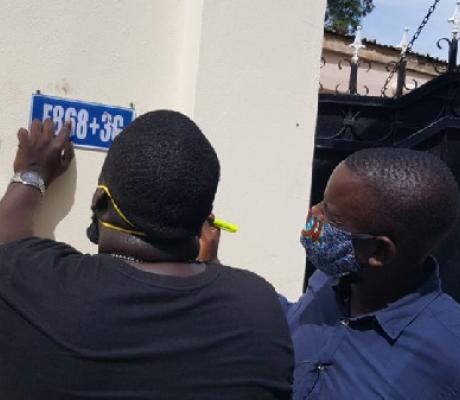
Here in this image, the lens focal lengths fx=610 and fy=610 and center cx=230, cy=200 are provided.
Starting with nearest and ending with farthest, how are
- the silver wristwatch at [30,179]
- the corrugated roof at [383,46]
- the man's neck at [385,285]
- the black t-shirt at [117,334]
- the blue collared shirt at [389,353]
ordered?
the black t-shirt at [117,334] → the blue collared shirt at [389,353] → the man's neck at [385,285] → the silver wristwatch at [30,179] → the corrugated roof at [383,46]

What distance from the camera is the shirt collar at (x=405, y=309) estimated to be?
1.40 metres

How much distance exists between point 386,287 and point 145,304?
63cm

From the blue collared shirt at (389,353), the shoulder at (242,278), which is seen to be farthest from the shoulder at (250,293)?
the blue collared shirt at (389,353)

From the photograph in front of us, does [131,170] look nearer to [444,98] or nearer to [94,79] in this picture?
[94,79]

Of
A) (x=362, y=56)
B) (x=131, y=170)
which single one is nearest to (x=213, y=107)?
(x=131, y=170)

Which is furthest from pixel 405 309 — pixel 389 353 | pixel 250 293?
pixel 250 293

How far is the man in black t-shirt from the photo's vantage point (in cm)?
111

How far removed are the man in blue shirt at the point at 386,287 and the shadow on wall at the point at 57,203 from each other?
0.95 meters

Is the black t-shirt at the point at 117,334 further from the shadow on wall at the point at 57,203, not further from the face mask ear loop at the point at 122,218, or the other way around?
the shadow on wall at the point at 57,203

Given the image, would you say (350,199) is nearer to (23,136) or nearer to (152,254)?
(152,254)

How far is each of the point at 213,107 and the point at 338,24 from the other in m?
11.5

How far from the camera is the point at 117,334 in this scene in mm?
1110

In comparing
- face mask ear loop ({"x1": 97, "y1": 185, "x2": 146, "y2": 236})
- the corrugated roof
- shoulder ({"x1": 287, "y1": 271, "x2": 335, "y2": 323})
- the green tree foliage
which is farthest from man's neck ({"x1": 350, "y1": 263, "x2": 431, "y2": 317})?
the green tree foliage

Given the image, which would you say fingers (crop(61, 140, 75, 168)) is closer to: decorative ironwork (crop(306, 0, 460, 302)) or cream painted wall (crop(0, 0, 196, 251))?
cream painted wall (crop(0, 0, 196, 251))
